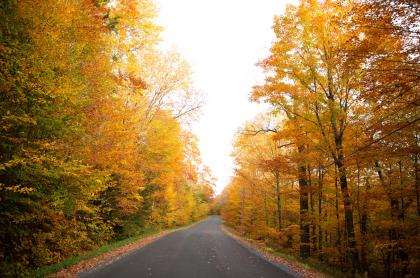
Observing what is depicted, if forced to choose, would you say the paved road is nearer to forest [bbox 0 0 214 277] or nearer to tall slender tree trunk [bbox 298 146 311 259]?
forest [bbox 0 0 214 277]

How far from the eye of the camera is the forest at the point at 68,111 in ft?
22.3

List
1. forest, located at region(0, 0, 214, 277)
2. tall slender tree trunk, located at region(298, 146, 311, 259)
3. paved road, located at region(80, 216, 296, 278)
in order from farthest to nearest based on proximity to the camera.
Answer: tall slender tree trunk, located at region(298, 146, 311, 259) < paved road, located at region(80, 216, 296, 278) < forest, located at region(0, 0, 214, 277)

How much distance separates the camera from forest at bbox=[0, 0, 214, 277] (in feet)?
22.3

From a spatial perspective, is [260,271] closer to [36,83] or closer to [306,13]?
[36,83]

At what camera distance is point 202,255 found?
11.4m

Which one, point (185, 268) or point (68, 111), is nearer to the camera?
point (68, 111)

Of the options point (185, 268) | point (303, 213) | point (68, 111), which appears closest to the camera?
point (68, 111)

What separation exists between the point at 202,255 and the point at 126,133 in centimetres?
651

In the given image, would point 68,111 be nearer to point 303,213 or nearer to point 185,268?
point 185,268

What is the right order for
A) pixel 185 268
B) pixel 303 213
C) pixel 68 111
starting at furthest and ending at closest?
pixel 303 213
pixel 185 268
pixel 68 111

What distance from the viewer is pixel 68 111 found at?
8.09 m

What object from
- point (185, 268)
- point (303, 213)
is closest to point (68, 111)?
point (185, 268)

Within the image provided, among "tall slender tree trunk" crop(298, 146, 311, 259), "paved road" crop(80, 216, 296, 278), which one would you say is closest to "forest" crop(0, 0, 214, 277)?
"paved road" crop(80, 216, 296, 278)

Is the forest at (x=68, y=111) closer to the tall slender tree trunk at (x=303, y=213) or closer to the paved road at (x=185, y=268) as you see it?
the paved road at (x=185, y=268)
